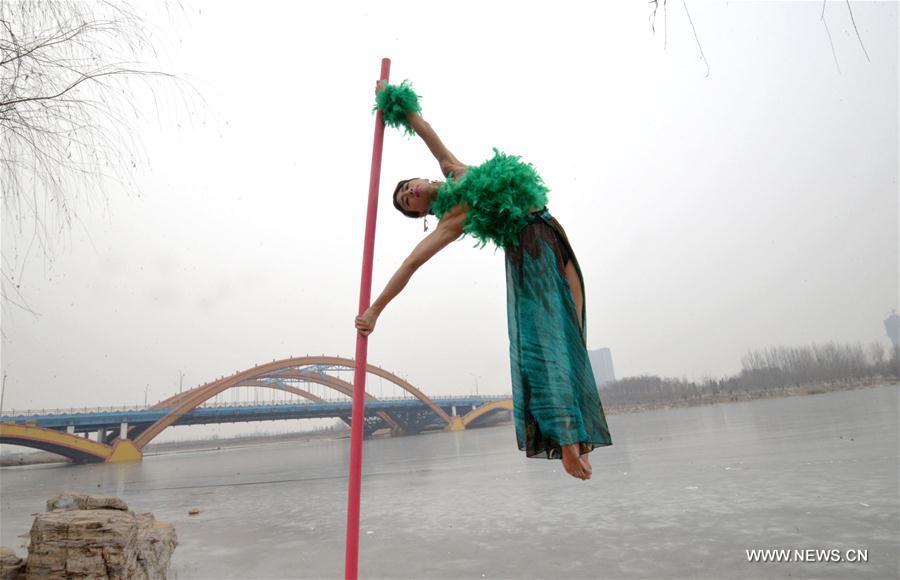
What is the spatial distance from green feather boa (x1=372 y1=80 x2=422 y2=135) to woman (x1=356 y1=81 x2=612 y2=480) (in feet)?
1.49

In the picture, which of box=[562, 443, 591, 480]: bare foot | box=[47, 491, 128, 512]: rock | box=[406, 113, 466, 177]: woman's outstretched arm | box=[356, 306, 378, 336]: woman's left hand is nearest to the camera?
box=[562, 443, 591, 480]: bare foot

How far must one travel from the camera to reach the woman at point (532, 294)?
2227 mm

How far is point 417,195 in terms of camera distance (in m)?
2.77

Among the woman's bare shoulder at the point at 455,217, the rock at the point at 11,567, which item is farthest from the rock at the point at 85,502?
the woman's bare shoulder at the point at 455,217

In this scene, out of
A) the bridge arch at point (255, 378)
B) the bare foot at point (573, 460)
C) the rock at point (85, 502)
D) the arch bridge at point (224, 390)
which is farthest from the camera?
the bridge arch at point (255, 378)

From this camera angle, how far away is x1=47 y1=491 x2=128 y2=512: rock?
16.4ft

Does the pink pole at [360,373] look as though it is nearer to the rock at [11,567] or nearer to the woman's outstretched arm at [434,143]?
the woman's outstretched arm at [434,143]

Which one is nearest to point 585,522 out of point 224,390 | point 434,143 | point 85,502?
point 434,143

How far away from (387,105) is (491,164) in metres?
0.87

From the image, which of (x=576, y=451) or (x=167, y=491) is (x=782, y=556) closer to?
(x=576, y=451)

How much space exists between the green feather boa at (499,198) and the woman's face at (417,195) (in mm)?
223

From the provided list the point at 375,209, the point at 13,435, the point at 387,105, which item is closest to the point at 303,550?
the point at 375,209

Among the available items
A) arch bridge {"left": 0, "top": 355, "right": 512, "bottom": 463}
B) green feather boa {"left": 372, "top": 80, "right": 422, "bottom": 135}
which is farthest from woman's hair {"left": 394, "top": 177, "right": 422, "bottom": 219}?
arch bridge {"left": 0, "top": 355, "right": 512, "bottom": 463}

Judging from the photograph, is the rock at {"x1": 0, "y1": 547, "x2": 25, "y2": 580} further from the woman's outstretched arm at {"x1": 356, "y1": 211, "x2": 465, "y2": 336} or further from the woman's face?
the woman's face
